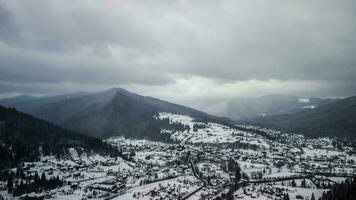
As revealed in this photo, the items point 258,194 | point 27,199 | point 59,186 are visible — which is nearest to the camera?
point 27,199

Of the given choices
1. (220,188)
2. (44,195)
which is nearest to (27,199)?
(44,195)

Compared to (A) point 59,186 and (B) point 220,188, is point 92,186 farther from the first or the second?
(B) point 220,188

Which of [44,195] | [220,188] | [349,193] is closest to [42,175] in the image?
[44,195]

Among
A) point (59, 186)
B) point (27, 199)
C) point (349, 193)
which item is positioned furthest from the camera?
point (59, 186)

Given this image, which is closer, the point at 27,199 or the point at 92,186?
the point at 27,199

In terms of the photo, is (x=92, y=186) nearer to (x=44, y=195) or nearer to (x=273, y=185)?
(x=44, y=195)

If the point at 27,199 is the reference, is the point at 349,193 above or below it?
above

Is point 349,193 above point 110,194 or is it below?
above

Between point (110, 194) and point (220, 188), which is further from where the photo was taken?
point (220, 188)

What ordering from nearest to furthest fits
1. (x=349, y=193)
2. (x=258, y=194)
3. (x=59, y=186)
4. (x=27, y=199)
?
(x=349, y=193) → (x=27, y=199) → (x=258, y=194) → (x=59, y=186)
